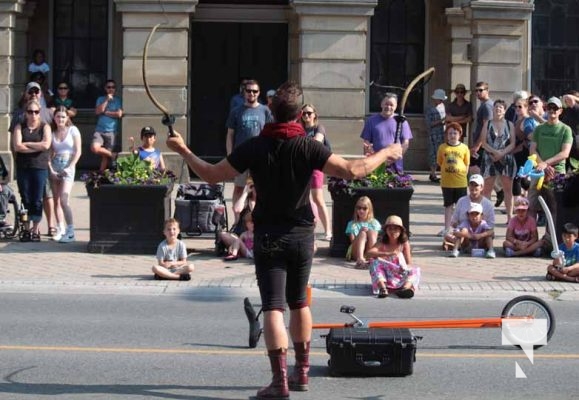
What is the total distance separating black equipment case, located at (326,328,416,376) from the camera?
29.6 ft

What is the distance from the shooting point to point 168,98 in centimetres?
2253

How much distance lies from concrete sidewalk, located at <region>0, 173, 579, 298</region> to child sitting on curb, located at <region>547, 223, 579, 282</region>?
12 centimetres

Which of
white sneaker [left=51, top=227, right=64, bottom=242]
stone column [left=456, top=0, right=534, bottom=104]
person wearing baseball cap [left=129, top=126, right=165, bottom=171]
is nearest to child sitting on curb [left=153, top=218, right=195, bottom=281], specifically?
person wearing baseball cap [left=129, top=126, right=165, bottom=171]

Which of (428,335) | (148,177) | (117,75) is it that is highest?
(117,75)

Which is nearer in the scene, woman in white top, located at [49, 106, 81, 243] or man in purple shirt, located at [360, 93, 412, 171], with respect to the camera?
woman in white top, located at [49, 106, 81, 243]

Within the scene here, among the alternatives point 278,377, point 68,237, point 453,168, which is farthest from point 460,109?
point 278,377

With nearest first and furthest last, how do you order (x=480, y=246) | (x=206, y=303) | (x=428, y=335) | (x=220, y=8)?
1. (x=428, y=335)
2. (x=206, y=303)
3. (x=480, y=246)
4. (x=220, y=8)

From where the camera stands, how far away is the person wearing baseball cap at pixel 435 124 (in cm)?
2320

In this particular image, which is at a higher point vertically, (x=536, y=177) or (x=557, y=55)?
(x=557, y=55)

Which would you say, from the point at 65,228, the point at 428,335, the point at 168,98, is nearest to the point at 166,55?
the point at 168,98

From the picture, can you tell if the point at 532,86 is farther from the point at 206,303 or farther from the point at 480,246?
the point at 206,303

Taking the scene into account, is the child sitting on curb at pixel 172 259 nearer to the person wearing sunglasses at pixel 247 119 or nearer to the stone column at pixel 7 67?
the person wearing sunglasses at pixel 247 119

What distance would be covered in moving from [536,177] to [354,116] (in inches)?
318

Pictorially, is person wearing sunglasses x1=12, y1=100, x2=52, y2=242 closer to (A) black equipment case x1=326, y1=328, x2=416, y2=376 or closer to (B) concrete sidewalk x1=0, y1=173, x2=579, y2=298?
(B) concrete sidewalk x1=0, y1=173, x2=579, y2=298
